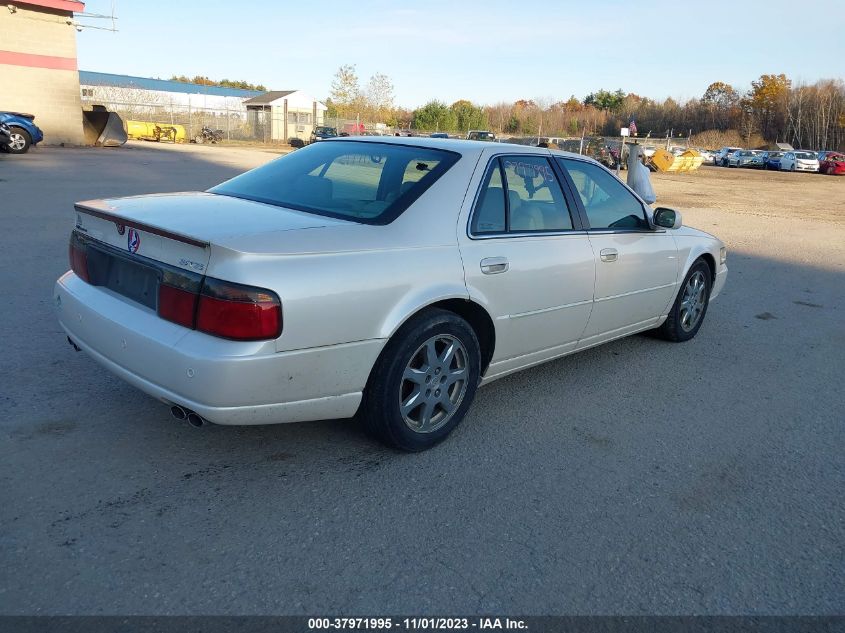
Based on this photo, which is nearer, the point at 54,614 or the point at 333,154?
the point at 54,614

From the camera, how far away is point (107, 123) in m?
30.2

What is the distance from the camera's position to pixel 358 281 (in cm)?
301

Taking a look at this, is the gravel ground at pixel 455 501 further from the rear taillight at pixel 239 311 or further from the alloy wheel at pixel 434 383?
the rear taillight at pixel 239 311

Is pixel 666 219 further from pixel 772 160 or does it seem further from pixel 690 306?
pixel 772 160

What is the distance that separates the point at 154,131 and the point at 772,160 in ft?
139

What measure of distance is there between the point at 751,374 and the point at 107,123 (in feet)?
102

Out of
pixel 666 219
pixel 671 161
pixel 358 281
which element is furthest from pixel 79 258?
pixel 671 161

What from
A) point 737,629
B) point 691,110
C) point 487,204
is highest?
point 691,110

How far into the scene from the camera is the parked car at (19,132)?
21.8 m

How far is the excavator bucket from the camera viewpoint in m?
30.0

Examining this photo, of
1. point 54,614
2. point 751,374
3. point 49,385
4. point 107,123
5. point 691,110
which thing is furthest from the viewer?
point 691,110

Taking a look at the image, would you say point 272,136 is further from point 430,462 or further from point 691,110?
point 691,110

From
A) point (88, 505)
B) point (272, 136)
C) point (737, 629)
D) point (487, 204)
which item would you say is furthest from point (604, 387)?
point (272, 136)

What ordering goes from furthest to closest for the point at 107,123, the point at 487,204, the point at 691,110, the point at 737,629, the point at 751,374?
the point at 691,110 < the point at 107,123 < the point at 751,374 < the point at 487,204 < the point at 737,629
